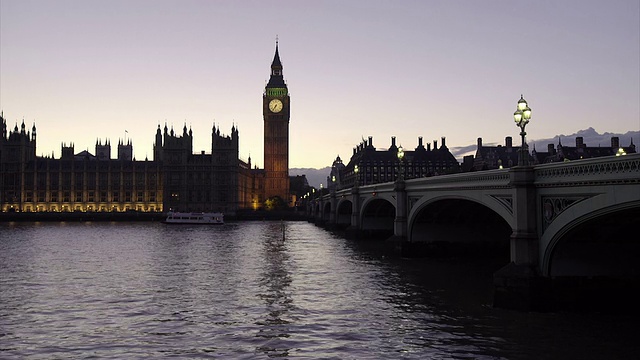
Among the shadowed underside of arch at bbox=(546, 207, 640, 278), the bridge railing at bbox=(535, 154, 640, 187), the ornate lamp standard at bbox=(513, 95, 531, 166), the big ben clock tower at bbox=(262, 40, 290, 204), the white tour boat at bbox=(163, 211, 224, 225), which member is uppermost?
the big ben clock tower at bbox=(262, 40, 290, 204)

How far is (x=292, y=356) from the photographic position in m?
17.1

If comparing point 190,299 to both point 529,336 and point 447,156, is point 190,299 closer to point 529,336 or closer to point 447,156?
point 529,336

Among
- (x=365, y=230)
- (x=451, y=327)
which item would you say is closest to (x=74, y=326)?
(x=451, y=327)

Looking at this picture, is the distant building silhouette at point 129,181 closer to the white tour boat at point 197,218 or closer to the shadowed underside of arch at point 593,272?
the white tour boat at point 197,218

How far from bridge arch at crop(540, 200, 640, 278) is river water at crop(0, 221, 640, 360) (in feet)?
5.92

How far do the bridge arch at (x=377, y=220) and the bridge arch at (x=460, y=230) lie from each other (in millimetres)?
21389

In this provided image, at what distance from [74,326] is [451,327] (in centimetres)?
1341

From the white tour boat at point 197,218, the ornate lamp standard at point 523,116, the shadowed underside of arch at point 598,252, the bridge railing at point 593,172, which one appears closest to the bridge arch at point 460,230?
the shadowed underside of arch at point 598,252

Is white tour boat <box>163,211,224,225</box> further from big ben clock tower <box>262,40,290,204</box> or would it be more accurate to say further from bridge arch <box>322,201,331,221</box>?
big ben clock tower <box>262,40,290,204</box>

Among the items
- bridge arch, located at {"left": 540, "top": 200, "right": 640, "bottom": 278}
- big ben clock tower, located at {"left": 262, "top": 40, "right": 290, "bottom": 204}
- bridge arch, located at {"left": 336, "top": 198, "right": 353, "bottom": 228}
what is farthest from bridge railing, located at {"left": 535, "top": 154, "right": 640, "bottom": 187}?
big ben clock tower, located at {"left": 262, "top": 40, "right": 290, "bottom": 204}

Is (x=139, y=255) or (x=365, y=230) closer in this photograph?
(x=139, y=255)

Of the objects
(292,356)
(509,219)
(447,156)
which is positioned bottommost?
(292,356)

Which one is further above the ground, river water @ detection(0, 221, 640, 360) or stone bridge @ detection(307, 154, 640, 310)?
stone bridge @ detection(307, 154, 640, 310)

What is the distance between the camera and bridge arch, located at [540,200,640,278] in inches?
808
